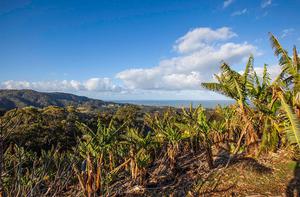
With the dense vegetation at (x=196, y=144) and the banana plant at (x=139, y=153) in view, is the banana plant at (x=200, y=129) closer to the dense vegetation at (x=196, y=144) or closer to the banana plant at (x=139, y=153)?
the dense vegetation at (x=196, y=144)

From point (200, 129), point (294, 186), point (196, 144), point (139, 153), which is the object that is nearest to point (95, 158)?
point (139, 153)

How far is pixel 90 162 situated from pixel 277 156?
Result: 4.97 metres

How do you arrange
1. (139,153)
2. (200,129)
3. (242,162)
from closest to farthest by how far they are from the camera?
(139,153)
(242,162)
(200,129)

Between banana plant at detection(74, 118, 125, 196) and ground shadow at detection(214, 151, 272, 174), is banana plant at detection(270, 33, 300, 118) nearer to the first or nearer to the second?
ground shadow at detection(214, 151, 272, 174)

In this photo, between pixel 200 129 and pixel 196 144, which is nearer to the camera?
pixel 200 129

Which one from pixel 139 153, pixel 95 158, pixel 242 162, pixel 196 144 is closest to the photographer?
pixel 95 158

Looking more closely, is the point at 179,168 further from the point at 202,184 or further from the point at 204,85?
the point at 204,85

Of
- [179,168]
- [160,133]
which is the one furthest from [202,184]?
[160,133]

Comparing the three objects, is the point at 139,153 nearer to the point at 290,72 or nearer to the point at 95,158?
the point at 95,158

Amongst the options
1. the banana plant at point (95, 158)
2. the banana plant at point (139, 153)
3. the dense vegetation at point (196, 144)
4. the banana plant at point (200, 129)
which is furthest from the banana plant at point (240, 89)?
the banana plant at point (95, 158)

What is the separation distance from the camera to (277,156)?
21.2ft

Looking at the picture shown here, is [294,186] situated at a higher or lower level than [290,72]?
lower

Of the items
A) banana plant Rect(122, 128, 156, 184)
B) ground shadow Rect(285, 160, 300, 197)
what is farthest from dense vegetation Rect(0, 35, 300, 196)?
ground shadow Rect(285, 160, 300, 197)

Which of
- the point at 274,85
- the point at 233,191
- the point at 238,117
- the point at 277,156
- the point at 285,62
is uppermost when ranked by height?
the point at 285,62
